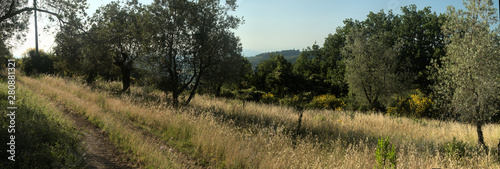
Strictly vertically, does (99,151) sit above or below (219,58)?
below

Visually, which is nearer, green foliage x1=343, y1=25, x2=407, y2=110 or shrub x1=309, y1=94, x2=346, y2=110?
green foliage x1=343, y1=25, x2=407, y2=110

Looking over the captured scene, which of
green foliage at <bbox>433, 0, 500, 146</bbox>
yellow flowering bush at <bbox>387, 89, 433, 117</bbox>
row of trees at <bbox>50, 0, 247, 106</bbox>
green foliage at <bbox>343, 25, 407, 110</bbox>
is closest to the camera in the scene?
green foliage at <bbox>433, 0, 500, 146</bbox>

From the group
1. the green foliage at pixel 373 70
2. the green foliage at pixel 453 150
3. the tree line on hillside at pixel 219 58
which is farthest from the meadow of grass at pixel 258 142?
the green foliage at pixel 373 70

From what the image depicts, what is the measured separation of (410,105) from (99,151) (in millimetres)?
27235

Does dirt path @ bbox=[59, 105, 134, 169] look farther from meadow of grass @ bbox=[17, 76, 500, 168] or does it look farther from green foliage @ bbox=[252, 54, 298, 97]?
green foliage @ bbox=[252, 54, 298, 97]

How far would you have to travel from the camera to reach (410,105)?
80.5 feet

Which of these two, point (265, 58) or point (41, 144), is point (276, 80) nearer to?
point (265, 58)

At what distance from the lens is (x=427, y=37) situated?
3562 cm

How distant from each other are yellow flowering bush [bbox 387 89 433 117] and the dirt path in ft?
79.4

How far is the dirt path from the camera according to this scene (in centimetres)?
549

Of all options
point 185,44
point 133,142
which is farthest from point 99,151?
point 185,44

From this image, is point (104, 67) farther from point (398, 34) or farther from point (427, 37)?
point (427, 37)

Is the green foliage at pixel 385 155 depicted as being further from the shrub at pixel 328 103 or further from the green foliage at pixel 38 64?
the green foliage at pixel 38 64

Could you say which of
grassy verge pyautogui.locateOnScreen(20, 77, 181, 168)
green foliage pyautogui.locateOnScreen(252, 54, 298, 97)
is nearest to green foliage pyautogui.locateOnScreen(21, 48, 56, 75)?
grassy verge pyautogui.locateOnScreen(20, 77, 181, 168)
